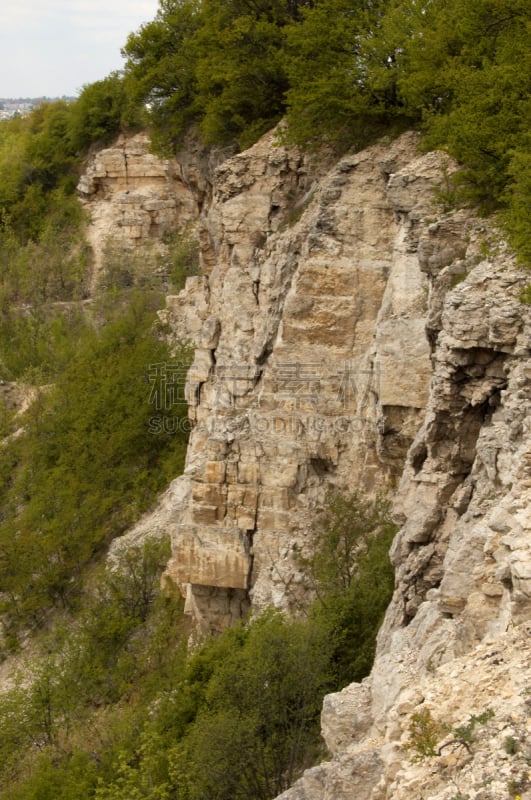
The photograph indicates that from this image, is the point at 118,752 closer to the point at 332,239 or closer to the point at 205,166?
the point at 332,239

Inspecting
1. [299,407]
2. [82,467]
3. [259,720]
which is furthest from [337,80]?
[82,467]

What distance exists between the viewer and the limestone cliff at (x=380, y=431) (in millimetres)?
8344

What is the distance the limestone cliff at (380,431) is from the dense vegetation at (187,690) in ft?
4.63

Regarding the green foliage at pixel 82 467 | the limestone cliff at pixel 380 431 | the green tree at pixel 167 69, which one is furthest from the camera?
the green tree at pixel 167 69

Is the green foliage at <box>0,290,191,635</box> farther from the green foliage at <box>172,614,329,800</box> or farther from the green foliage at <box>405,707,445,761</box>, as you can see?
the green foliage at <box>405,707,445,761</box>

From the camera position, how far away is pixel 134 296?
38094 mm

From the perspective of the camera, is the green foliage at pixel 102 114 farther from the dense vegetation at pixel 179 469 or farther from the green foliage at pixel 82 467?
the green foliage at pixel 82 467

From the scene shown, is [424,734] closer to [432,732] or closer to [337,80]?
[432,732]

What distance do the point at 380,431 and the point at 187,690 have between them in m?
6.35

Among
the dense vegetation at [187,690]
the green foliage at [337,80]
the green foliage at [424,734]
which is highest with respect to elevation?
the green foliage at [337,80]

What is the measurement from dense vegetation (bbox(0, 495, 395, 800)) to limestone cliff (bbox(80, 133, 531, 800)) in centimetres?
141

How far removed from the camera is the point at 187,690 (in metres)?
17.5

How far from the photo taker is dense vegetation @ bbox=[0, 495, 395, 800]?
1501 cm

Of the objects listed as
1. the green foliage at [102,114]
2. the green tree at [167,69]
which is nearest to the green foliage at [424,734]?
the green tree at [167,69]
